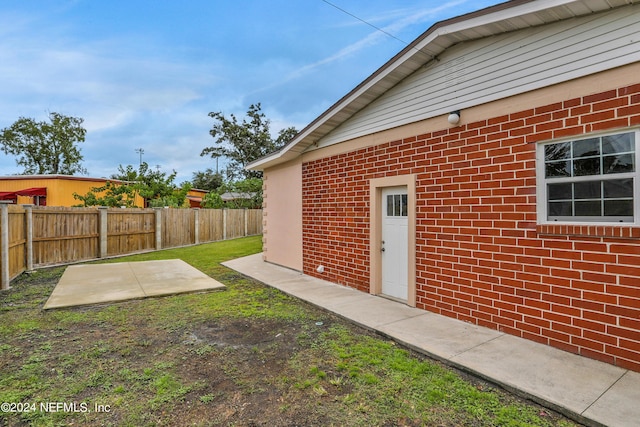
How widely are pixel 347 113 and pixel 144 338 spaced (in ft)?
18.6

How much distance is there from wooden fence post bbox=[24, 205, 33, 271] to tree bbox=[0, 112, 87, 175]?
3382 cm

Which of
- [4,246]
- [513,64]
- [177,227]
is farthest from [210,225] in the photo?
[513,64]

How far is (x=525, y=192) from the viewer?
14.0 ft

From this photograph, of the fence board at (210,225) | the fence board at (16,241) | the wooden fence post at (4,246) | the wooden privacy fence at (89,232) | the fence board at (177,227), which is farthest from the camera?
the fence board at (210,225)

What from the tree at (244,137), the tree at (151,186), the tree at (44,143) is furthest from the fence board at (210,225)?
the tree at (44,143)

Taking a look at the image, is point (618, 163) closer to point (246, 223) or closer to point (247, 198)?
point (246, 223)

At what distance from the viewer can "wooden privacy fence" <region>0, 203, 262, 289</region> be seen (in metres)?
8.38

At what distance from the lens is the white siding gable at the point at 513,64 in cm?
355

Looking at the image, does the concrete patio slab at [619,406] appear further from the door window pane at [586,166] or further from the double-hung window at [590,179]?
the door window pane at [586,166]

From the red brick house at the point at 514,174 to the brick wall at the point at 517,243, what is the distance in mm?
15

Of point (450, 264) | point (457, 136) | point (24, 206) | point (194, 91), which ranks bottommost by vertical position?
point (450, 264)

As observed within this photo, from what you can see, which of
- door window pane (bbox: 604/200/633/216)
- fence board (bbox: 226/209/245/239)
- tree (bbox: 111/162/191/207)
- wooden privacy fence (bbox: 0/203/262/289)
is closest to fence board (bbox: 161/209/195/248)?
wooden privacy fence (bbox: 0/203/262/289)

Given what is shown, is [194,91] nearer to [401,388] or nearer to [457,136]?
[457,136]

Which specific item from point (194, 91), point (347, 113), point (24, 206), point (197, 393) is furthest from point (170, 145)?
point (197, 393)
